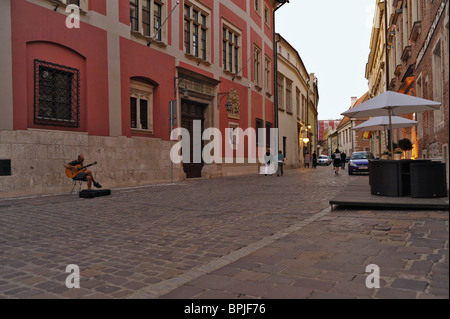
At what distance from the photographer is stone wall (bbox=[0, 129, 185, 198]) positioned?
388 inches

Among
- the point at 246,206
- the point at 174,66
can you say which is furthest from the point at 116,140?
the point at 246,206

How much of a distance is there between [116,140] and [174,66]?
512 cm

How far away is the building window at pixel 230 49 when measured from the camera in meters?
21.5

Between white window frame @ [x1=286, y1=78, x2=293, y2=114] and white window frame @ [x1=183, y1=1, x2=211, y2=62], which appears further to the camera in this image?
white window frame @ [x1=286, y1=78, x2=293, y2=114]

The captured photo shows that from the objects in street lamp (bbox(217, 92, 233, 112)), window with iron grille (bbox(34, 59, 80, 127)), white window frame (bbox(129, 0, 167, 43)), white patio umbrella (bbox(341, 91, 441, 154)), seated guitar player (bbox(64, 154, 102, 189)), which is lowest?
seated guitar player (bbox(64, 154, 102, 189))

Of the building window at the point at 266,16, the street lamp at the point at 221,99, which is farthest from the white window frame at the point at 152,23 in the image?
the building window at the point at 266,16

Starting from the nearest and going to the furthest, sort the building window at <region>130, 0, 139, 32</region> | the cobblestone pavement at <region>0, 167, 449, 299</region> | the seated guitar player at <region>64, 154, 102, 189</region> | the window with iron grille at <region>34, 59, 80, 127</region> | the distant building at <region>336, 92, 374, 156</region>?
the cobblestone pavement at <region>0, 167, 449, 299</region> → the seated guitar player at <region>64, 154, 102, 189</region> → the window with iron grille at <region>34, 59, 80, 127</region> → the building window at <region>130, 0, 139, 32</region> → the distant building at <region>336, 92, 374, 156</region>

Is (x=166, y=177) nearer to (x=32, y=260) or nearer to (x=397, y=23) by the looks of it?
(x=32, y=260)

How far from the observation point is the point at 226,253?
13.2 ft

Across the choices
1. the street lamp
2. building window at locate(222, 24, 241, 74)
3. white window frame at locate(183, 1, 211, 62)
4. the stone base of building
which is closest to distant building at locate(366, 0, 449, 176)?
the street lamp

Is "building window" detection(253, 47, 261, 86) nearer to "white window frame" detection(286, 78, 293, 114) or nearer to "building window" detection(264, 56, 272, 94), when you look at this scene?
"building window" detection(264, 56, 272, 94)

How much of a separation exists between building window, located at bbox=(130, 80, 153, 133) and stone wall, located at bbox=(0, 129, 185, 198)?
69 cm

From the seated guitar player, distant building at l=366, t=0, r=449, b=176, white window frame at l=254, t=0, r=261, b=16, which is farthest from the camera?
white window frame at l=254, t=0, r=261, b=16
